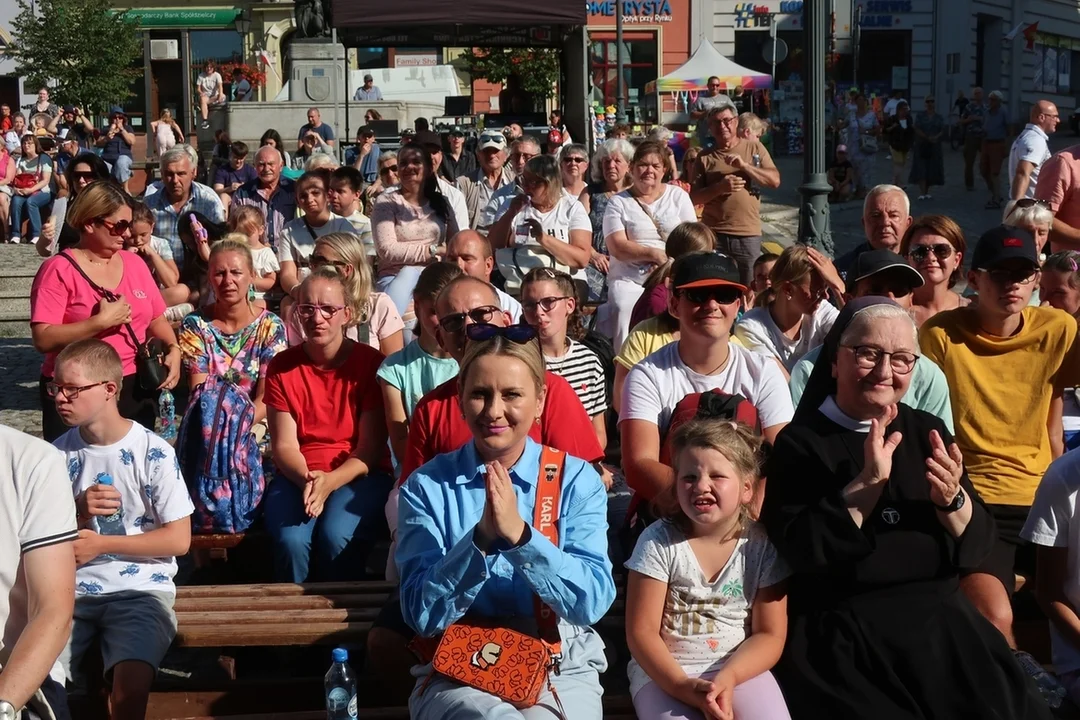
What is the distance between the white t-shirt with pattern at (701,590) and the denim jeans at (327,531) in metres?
1.75

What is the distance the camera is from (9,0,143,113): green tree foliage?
3306cm

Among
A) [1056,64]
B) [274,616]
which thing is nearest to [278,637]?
[274,616]

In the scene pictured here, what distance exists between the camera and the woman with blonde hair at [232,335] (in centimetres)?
619

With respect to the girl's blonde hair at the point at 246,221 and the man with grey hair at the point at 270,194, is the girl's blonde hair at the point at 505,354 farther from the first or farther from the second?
the man with grey hair at the point at 270,194

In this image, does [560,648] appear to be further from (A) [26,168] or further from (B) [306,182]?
(A) [26,168]

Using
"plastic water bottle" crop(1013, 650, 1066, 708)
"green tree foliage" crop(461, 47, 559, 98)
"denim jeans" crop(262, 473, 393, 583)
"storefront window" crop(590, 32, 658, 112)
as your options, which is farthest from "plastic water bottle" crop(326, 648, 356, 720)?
"storefront window" crop(590, 32, 658, 112)

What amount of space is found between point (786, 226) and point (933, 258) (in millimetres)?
12141

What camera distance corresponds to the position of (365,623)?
4.45 metres

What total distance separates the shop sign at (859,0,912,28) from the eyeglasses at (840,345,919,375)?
3934cm

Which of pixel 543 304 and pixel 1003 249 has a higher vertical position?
pixel 1003 249

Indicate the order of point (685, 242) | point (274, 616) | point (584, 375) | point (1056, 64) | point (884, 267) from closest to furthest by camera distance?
point (274, 616), point (884, 267), point (584, 375), point (685, 242), point (1056, 64)

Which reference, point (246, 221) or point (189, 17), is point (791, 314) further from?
point (189, 17)

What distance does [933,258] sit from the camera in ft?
18.0

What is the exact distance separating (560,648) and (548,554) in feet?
1.38
